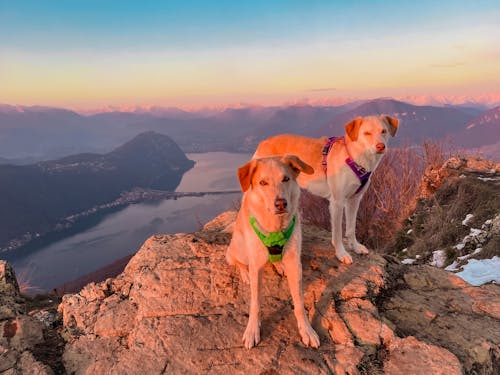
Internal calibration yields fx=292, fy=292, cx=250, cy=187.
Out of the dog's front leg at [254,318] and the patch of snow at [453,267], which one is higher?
the dog's front leg at [254,318]

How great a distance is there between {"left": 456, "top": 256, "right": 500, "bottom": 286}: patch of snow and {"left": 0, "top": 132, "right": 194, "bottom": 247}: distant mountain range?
14478cm

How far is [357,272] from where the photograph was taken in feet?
16.5

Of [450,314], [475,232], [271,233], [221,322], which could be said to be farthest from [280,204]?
[475,232]

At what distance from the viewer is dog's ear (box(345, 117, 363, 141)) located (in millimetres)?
5418

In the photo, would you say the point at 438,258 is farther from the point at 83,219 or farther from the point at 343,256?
the point at 83,219

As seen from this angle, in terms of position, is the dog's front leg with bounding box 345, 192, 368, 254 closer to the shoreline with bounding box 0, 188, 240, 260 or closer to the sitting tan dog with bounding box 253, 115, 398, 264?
the sitting tan dog with bounding box 253, 115, 398, 264

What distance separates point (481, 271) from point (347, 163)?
566 cm

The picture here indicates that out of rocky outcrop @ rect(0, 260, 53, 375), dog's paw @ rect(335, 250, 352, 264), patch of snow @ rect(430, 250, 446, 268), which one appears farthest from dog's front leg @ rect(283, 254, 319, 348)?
patch of snow @ rect(430, 250, 446, 268)

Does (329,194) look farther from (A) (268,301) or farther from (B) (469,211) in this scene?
(B) (469,211)

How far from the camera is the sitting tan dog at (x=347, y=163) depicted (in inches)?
208

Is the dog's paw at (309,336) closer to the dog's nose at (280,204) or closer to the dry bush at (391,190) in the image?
the dog's nose at (280,204)

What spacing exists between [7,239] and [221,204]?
8417cm

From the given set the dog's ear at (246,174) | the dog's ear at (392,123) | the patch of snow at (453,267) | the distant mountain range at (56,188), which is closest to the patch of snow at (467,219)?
the patch of snow at (453,267)

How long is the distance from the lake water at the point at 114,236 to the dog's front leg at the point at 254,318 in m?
66.9
